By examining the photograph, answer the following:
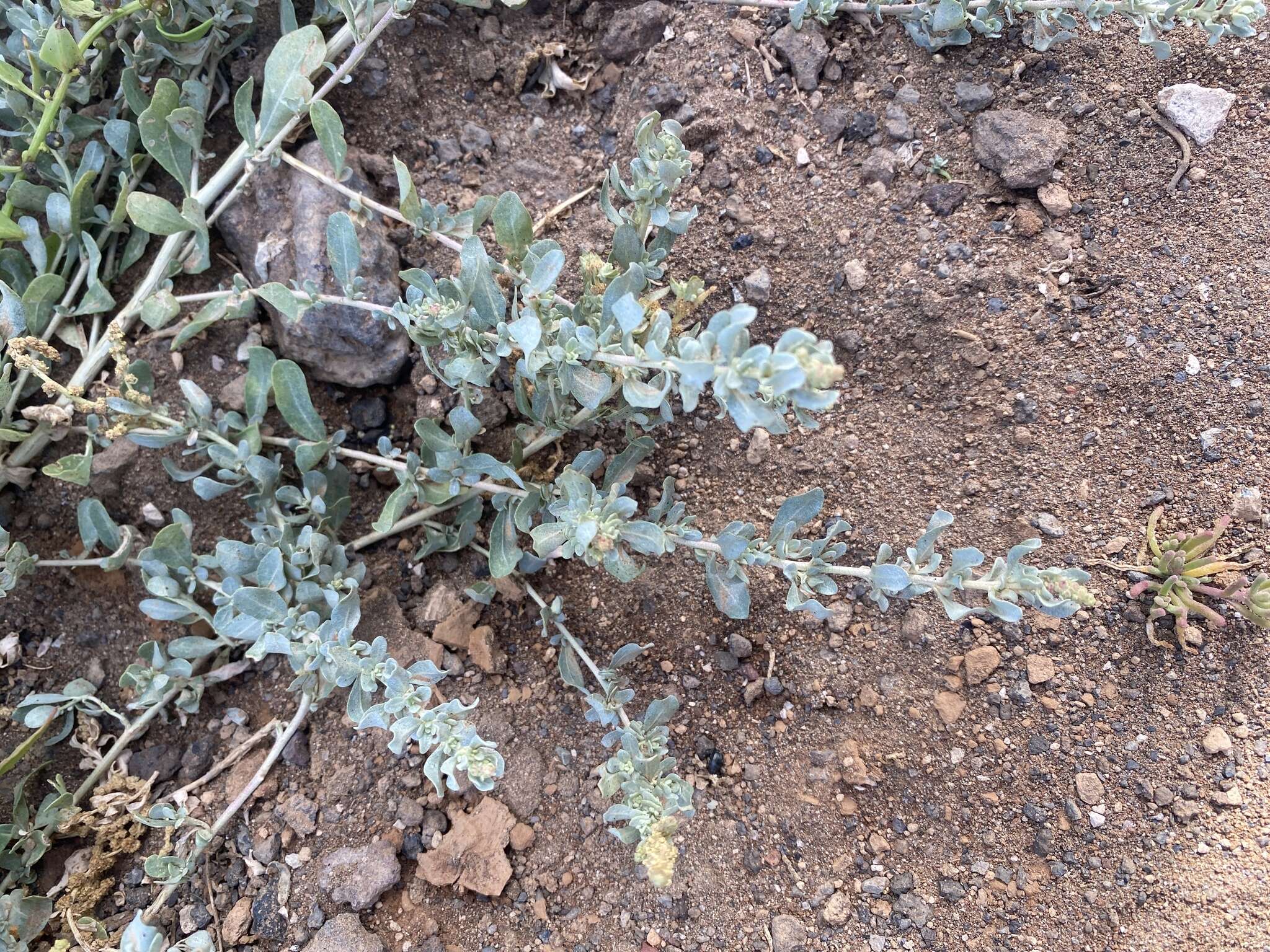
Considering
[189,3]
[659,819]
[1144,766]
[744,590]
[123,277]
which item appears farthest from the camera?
[123,277]

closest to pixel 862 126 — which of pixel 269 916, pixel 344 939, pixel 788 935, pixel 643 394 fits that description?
pixel 643 394

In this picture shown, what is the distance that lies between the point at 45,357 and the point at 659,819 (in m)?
2.16

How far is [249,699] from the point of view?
2.54m

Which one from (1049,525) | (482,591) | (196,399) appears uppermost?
(196,399)

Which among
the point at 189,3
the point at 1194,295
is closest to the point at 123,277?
the point at 189,3

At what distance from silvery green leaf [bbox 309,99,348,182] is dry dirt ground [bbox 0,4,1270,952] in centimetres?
38

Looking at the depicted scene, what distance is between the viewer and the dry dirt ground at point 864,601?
222cm

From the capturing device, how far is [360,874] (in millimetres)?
2221

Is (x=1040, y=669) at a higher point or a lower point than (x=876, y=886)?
higher

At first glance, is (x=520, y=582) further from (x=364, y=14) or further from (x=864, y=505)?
(x=364, y=14)

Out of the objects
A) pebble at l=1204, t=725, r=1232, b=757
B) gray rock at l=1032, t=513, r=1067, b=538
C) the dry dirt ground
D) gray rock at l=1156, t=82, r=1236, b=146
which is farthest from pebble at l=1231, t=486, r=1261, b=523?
gray rock at l=1156, t=82, r=1236, b=146

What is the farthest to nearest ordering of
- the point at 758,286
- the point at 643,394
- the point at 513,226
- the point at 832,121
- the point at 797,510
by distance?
1. the point at 832,121
2. the point at 758,286
3. the point at 513,226
4. the point at 797,510
5. the point at 643,394

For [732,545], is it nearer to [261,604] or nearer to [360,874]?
[261,604]

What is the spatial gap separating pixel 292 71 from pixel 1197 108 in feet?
8.54
